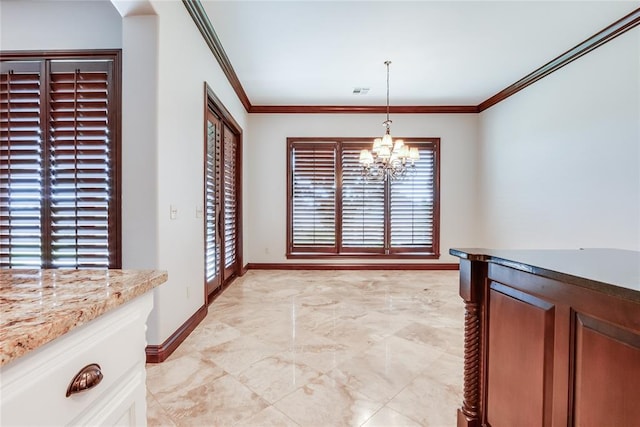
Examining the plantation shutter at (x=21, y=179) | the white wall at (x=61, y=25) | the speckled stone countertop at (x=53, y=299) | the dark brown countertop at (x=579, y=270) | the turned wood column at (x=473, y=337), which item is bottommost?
the turned wood column at (x=473, y=337)

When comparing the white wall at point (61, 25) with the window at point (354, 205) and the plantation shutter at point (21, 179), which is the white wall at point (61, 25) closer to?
the plantation shutter at point (21, 179)

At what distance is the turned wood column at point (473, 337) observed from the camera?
140cm

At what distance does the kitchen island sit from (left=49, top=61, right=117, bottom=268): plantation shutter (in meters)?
1.47

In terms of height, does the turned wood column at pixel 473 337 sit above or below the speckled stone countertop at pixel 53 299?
below

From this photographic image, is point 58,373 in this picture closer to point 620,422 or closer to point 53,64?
point 620,422

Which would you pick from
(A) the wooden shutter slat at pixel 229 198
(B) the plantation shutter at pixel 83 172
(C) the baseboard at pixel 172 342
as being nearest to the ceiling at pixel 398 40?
(A) the wooden shutter slat at pixel 229 198

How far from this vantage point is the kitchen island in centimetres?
52

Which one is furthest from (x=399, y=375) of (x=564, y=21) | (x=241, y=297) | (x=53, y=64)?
(x=564, y=21)

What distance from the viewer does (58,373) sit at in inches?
23.5

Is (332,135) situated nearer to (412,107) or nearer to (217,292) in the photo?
(412,107)

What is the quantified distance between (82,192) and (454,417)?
9.96 feet

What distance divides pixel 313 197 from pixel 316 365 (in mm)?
3659

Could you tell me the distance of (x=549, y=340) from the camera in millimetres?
1044

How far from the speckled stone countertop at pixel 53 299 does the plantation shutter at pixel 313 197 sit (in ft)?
15.0
